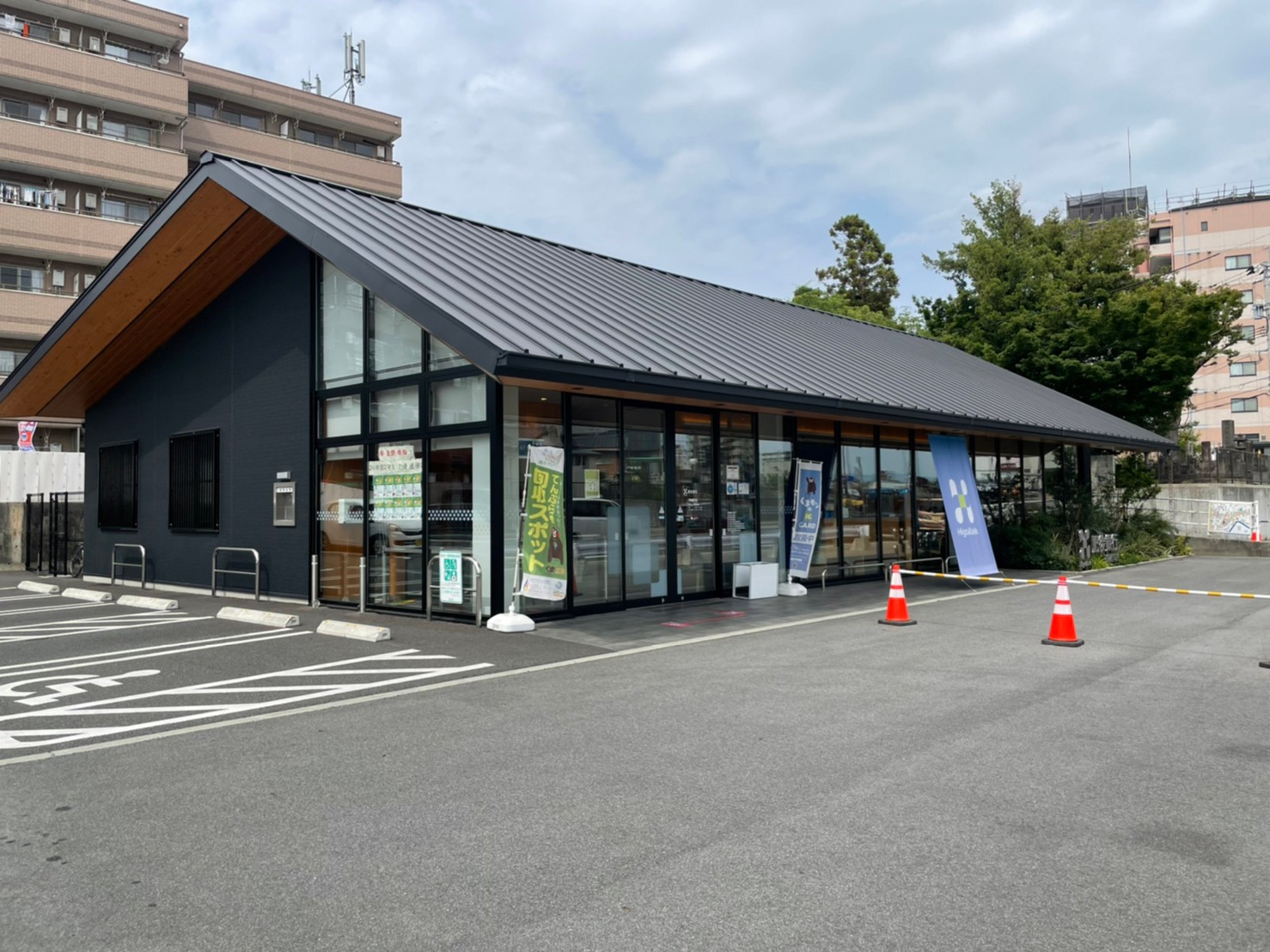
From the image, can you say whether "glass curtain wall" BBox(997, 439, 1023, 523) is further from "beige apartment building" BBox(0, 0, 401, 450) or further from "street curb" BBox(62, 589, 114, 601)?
"beige apartment building" BBox(0, 0, 401, 450)

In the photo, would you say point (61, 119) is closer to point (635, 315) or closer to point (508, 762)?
point (635, 315)

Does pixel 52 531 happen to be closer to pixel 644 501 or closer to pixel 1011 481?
pixel 644 501

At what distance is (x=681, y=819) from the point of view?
14.7ft

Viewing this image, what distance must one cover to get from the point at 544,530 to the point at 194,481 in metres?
8.95

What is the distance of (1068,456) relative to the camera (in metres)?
21.8

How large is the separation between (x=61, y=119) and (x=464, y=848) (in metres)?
48.7

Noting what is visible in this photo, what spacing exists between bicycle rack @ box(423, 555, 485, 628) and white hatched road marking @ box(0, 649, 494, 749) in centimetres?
179

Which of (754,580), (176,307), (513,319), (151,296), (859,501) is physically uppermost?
(151,296)

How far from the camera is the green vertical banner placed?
→ 10.7 m

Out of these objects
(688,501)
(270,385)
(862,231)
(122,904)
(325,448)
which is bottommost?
(122,904)

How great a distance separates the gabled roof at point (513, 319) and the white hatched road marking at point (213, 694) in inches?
118

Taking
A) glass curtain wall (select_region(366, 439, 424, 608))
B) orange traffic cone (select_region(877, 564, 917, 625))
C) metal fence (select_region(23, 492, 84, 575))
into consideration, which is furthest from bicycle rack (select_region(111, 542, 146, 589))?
orange traffic cone (select_region(877, 564, 917, 625))

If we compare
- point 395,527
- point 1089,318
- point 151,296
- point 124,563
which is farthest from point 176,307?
point 1089,318

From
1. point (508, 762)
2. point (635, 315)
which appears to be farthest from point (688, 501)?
point (508, 762)
